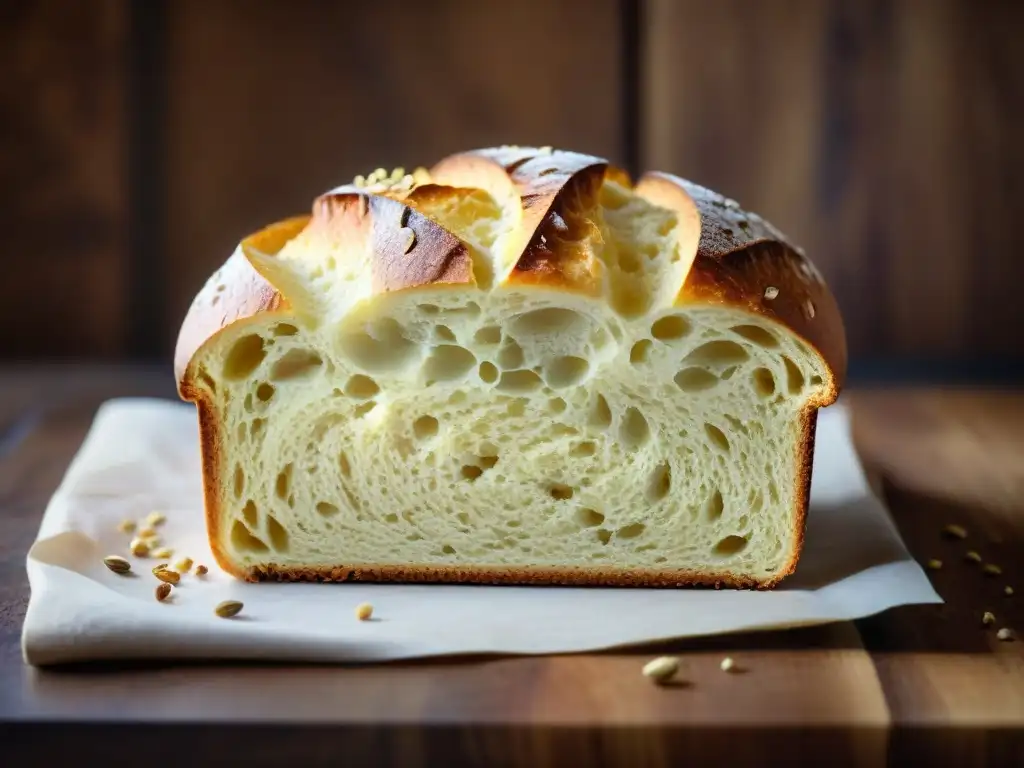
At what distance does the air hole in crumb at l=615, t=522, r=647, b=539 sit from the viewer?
5.90ft

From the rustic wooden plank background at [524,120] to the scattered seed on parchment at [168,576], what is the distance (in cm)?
150

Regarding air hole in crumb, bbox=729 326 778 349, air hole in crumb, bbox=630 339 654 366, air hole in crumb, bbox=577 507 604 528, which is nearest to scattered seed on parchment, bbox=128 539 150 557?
air hole in crumb, bbox=577 507 604 528

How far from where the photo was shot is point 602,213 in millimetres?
1835

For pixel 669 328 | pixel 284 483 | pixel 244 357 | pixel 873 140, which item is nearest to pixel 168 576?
pixel 284 483

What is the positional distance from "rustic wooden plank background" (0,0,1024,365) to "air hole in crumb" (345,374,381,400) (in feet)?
4.69

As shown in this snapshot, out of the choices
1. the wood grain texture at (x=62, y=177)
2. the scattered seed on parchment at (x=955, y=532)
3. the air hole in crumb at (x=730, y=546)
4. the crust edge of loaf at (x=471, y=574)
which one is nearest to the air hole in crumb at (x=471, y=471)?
the crust edge of loaf at (x=471, y=574)

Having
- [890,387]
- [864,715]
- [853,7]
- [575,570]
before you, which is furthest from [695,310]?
[853,7]

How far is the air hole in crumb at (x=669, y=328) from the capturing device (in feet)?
5.54

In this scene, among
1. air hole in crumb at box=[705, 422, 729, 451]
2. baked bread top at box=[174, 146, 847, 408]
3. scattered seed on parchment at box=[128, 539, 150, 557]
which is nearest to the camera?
baked bread top at box=[174, 146, 847, 408]

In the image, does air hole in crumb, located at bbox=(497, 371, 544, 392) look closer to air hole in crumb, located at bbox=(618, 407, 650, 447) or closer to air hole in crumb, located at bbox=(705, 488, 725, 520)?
air hole in crumb, located at bbox=(618, 407, 650, 447)

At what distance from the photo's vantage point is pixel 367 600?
1730mm

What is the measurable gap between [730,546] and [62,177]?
1961 millimetres

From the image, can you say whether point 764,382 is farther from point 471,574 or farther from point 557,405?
point 471,574

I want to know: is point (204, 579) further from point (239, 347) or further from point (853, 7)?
point (853, 7)
